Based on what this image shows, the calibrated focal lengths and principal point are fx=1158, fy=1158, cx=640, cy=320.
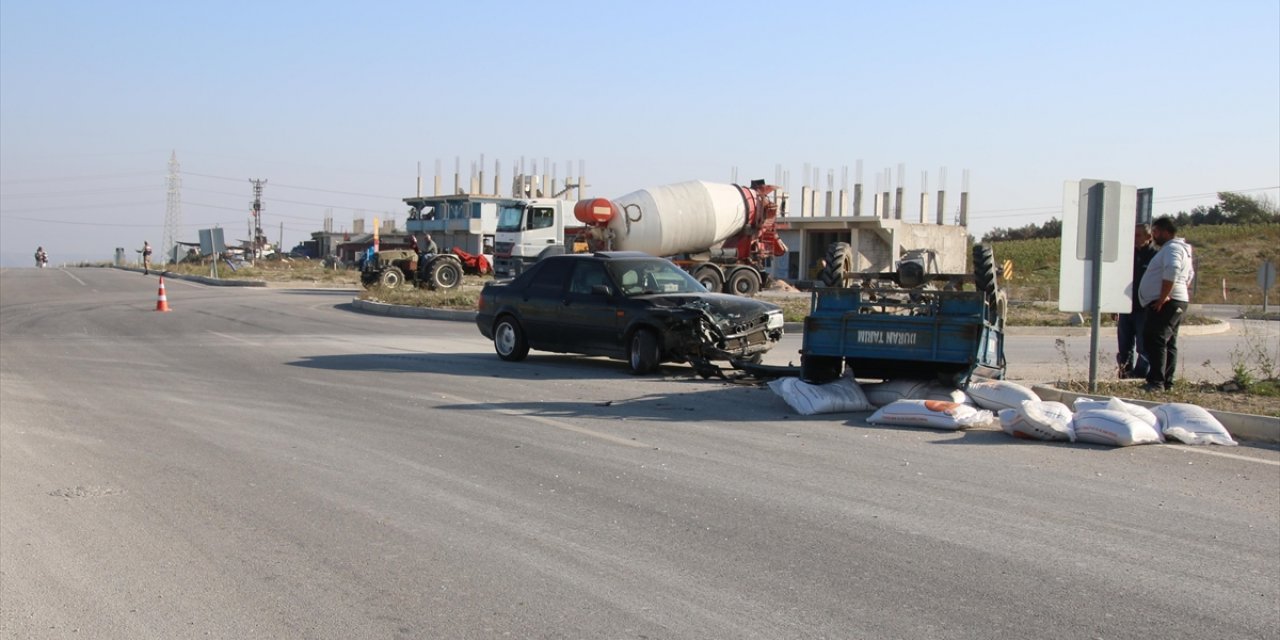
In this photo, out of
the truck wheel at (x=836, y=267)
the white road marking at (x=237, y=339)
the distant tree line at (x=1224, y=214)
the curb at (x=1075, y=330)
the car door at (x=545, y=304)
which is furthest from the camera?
the distant tree line at (x=1224, y=214)

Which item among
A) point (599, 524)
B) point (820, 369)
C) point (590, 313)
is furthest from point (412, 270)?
point (599, 524)

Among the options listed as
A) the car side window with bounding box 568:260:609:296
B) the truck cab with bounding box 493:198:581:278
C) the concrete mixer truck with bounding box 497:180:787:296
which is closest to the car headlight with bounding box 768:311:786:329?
the car side window with bounding box 568:260:609:296

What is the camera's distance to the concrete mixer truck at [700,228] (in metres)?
34.2

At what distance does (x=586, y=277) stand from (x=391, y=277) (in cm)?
2169

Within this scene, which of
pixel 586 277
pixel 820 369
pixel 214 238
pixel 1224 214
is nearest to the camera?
pixel 820 369

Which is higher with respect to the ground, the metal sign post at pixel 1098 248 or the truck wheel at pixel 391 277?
the metal sign post at pixel 1098 248

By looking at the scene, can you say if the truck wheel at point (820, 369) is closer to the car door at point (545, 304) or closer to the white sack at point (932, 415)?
the white sack at point (932, 415)

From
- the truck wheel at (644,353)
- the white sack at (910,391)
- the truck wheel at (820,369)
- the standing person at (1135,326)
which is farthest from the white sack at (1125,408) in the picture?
the truck wheel at (644,353)

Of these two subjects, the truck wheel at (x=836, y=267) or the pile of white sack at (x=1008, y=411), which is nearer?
the pile of white sack at (x=1008, y=411)

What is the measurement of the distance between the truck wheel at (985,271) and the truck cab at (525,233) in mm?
29179

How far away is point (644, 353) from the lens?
14.2m

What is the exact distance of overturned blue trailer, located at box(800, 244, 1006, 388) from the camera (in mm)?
10938

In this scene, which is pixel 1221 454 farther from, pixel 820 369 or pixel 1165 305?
pixel 820 369

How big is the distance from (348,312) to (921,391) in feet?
66.0
